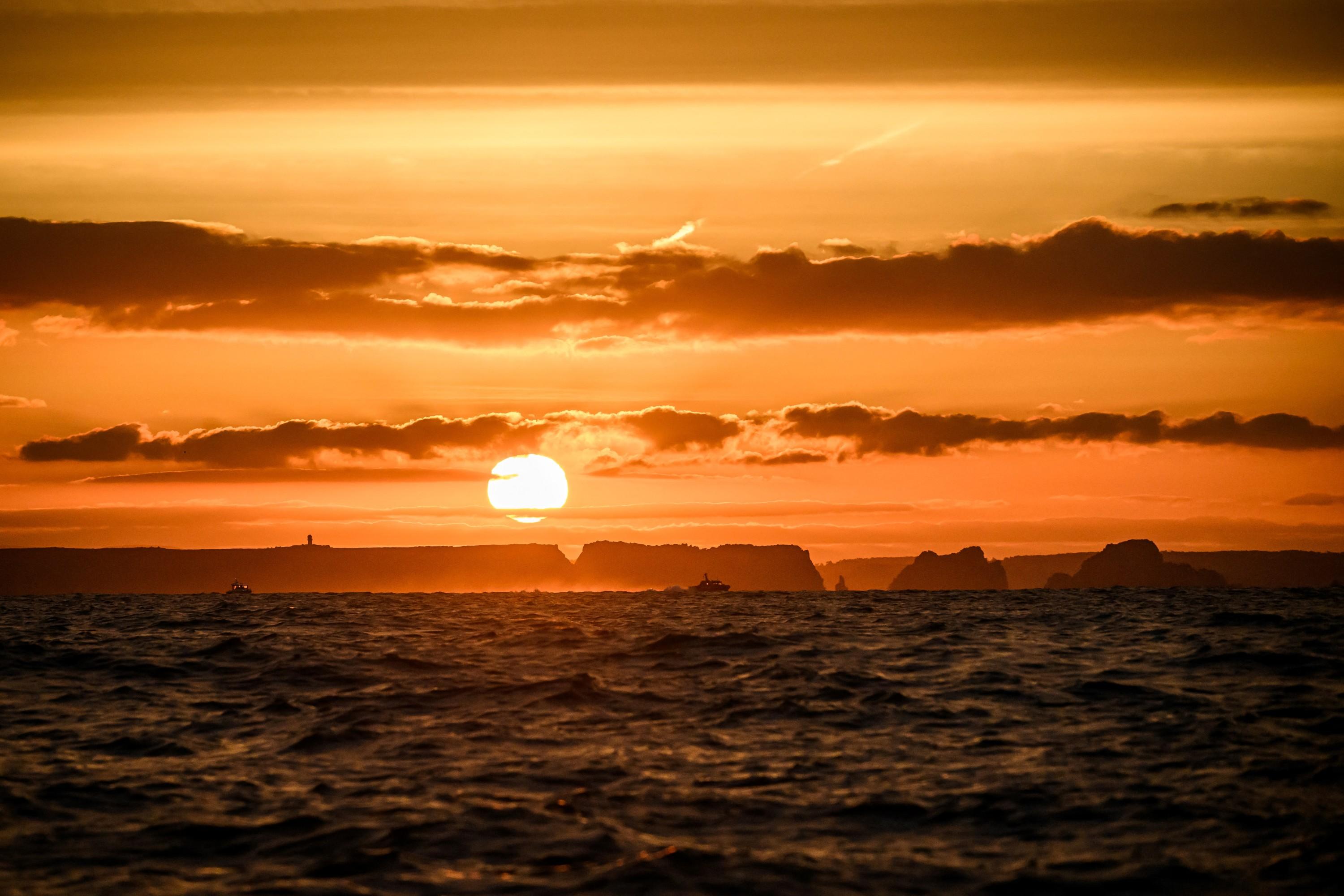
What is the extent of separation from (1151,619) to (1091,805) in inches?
2216

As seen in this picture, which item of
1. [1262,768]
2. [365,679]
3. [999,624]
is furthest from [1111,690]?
[999,624]

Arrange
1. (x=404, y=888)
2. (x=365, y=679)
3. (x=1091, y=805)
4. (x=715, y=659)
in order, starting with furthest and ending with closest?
(x=715, y=659), (x=365, y=679), (x=1091, y=805), (x=404, y=888)

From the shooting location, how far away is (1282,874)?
17.2 meters

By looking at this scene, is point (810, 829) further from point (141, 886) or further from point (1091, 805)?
point (141, 886)

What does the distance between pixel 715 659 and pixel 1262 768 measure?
22081 millimetres

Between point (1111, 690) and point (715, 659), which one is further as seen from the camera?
point (715, 659)

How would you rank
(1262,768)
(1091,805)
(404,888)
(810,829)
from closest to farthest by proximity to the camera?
(404,888) < (810,829) < (1091,805) < (1262,768)

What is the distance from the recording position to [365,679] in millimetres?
37969

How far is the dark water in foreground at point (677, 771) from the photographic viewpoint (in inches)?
700

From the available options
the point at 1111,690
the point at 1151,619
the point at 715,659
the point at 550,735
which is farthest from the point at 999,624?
the point at 550,735

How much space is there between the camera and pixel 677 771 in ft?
78.6

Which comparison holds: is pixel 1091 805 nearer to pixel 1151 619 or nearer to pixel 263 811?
pixel 263 811

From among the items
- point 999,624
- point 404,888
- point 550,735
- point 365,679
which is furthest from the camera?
point 999,624

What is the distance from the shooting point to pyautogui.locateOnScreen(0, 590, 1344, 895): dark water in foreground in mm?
17781
